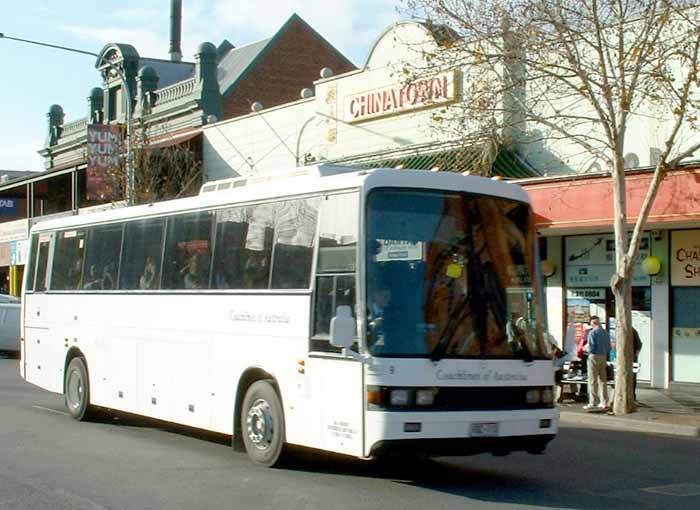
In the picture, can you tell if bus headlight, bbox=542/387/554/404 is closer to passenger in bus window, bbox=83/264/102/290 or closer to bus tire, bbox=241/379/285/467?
bus tire, bbox=241/379/285/467

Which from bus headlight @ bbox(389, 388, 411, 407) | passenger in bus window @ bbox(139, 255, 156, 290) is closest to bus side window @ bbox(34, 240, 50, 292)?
passenger in bus window @ bbox(139, 255, 156, 290)

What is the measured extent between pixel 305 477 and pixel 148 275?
4.44m

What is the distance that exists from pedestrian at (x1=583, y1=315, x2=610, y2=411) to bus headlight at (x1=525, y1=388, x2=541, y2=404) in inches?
363

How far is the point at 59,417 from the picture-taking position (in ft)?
53.9

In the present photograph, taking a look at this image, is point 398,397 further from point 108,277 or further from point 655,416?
point 655,416

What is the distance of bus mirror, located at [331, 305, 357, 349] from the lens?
31.9ft

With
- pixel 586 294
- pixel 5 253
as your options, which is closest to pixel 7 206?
pixel 5 253

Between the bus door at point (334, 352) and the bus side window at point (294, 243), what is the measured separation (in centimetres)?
19

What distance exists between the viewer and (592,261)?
80.4ft

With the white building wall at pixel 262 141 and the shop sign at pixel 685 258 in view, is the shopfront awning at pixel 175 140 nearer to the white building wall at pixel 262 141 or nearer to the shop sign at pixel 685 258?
the white building wall at pixel 262 141

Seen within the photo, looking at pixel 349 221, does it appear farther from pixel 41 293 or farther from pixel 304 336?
pixel 41 293

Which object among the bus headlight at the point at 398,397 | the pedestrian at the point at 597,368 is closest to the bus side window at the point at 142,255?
the bus headlight at the point at 398,397

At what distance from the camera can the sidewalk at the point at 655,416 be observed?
1728cm

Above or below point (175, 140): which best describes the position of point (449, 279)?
below
